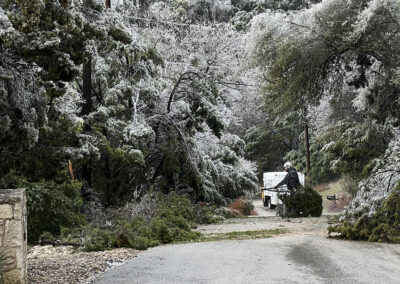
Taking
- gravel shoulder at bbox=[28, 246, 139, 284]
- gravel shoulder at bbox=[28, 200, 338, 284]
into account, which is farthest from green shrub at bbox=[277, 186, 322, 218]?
gravel shoulder at bbox=[28, 246, 139, 284]

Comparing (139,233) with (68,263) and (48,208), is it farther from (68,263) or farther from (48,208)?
(48,208)

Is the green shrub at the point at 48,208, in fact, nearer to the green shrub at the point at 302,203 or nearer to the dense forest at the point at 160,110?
the dense forest at the point at 160,110

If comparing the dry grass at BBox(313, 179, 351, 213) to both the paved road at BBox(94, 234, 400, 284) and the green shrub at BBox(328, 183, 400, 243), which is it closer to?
the green shrub at BBox(328, 183, 400, 243)

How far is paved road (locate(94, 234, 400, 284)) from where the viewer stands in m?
7.65

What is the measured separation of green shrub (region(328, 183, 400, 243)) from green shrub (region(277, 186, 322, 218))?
5.91 m

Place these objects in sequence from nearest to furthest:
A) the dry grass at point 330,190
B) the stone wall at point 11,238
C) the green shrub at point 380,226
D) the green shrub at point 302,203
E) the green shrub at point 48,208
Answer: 1. the stone wall at point 11,238
2. the green shrub at point 380,226
3. the green shrub at point 48,208
4. the green shrub at point 302,203
5. the dry grass at point 330,190

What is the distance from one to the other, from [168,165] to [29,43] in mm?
12504

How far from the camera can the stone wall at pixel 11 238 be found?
689 cm

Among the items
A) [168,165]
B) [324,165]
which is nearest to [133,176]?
[168,165]

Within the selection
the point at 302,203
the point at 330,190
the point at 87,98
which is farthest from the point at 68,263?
the point at 330,190

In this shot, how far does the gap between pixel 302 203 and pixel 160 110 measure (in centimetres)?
581

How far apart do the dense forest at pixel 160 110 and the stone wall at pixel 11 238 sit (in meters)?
1.64

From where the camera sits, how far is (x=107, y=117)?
1728cm

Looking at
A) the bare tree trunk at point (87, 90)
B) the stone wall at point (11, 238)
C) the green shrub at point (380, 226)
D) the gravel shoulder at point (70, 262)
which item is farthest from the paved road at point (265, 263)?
the bare tree trunk at point (87, 90)
